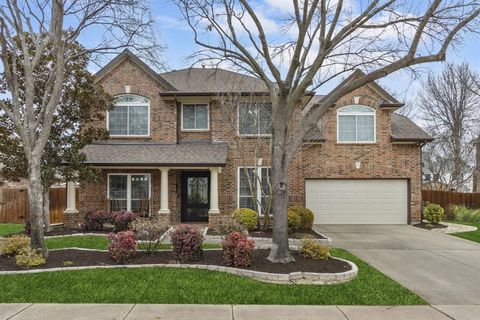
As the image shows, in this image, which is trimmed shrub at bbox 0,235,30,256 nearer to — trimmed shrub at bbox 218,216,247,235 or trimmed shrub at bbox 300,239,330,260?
trimmed shrub at bbox 218,216,247,235

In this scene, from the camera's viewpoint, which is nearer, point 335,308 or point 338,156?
point 335,308

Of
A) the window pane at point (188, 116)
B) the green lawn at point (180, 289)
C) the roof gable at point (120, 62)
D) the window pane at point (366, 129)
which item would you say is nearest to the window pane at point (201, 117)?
the window pane at point (188, 116)

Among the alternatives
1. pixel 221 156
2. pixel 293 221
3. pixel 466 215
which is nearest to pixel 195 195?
pixel 221 156

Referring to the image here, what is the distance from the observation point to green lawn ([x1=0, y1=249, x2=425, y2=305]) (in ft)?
21.3

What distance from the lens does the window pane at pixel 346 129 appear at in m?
17.6

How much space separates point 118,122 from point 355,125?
10201mm

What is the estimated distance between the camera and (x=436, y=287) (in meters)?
7.48

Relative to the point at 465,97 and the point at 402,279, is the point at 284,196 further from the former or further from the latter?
the point at 465,97

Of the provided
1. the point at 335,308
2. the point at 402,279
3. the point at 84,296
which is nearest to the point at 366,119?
the point at 402,279

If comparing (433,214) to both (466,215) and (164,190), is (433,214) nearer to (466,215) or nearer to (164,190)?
(466,215)

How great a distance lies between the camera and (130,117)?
1677 cm

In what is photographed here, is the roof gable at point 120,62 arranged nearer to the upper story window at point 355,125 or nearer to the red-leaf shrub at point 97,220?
the red-leaf shrub at point 97,220

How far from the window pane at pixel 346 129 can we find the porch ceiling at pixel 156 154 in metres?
5.17

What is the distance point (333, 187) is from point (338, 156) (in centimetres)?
138
